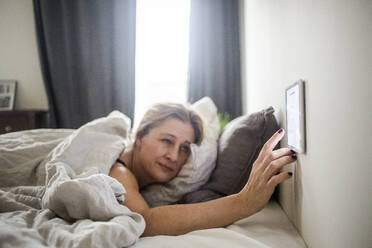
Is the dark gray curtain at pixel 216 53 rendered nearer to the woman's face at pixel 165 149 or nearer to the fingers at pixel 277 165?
the woman's face at pixel 165 149

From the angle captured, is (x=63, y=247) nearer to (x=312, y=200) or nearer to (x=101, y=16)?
(x=312, y=200)

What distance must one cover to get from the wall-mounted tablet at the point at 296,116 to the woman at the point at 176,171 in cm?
4

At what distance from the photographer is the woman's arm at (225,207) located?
854mm

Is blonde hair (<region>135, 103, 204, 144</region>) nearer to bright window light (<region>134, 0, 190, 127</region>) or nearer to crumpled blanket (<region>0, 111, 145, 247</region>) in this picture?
crumpled blanket (<region>0, 111, 145, 247</region>)

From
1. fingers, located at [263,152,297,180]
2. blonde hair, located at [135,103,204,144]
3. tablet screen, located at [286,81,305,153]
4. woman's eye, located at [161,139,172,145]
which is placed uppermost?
tablet screen, located at [286,81,305,153]

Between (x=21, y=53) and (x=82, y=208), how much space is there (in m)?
3.08

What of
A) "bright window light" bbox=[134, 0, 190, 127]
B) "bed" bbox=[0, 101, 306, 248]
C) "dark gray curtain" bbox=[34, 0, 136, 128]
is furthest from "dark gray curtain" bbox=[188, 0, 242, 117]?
"bed" bbox=[0, 101, 306, 248]

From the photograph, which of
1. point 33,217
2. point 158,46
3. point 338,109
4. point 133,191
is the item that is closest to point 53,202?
point 33,217

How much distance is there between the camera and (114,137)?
1.23 meters

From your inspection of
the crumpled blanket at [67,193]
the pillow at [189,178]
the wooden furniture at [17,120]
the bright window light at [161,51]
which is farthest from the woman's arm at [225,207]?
the wooden furniture at [17,120]

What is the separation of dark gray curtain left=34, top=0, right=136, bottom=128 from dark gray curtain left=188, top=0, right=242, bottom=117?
0.64 m

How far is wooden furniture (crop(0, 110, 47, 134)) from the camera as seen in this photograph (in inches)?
111

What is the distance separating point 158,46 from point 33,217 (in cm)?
261

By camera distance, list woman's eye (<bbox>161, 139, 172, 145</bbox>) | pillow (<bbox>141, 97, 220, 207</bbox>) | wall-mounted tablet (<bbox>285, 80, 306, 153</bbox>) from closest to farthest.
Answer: wall-mounted tablet (<bbox>285, 80, 306, 153</bbox>), pillow (<bbox>141, 97, 220, 207</bbox>), woman's eye (<bbox>161, 139, 172, 145</bbox>)
